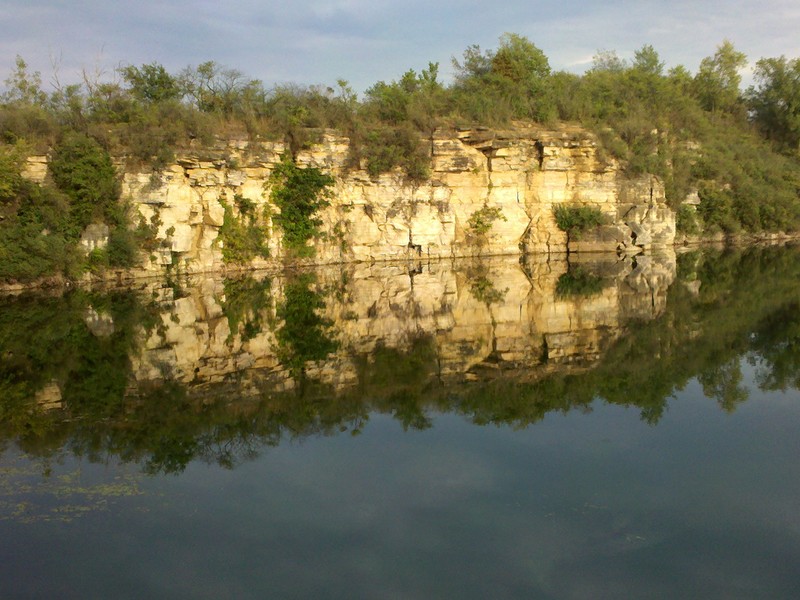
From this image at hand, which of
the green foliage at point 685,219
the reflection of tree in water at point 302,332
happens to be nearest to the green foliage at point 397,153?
the reflection of tree in water at point 302,332

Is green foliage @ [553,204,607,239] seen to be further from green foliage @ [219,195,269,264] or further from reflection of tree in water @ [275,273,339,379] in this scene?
reflection of tree in water @ [275,273,339,379]

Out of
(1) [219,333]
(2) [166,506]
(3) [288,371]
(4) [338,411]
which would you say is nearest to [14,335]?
(1) [219,333]

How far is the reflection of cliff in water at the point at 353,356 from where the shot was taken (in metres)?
9.62

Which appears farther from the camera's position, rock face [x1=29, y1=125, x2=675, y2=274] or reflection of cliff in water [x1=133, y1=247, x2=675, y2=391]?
rock face [x1=29, y1=125, x2=675, y2=274]

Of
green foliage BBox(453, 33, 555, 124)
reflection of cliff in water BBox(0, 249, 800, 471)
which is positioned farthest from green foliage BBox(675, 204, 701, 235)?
reflection of cliff in water BBox(0, 249, 800, 471)

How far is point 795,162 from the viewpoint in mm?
49625

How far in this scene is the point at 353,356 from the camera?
1341 centimetres

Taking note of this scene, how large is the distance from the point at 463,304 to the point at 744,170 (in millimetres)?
33142

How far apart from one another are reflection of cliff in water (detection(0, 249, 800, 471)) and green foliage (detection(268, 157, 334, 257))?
30.2 ft

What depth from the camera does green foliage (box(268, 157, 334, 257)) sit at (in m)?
32.3

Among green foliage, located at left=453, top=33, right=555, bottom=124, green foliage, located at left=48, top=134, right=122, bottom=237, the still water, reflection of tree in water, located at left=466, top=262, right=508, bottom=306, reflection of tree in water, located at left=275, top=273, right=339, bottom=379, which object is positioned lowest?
the still water

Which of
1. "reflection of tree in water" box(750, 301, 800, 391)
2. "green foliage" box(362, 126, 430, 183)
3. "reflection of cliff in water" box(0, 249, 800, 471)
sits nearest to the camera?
"reflection of cliff in water" box(0, 249, 800, 471)

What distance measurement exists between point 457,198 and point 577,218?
608cm

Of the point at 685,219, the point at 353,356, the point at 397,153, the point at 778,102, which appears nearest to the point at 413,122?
the point at 397,153
